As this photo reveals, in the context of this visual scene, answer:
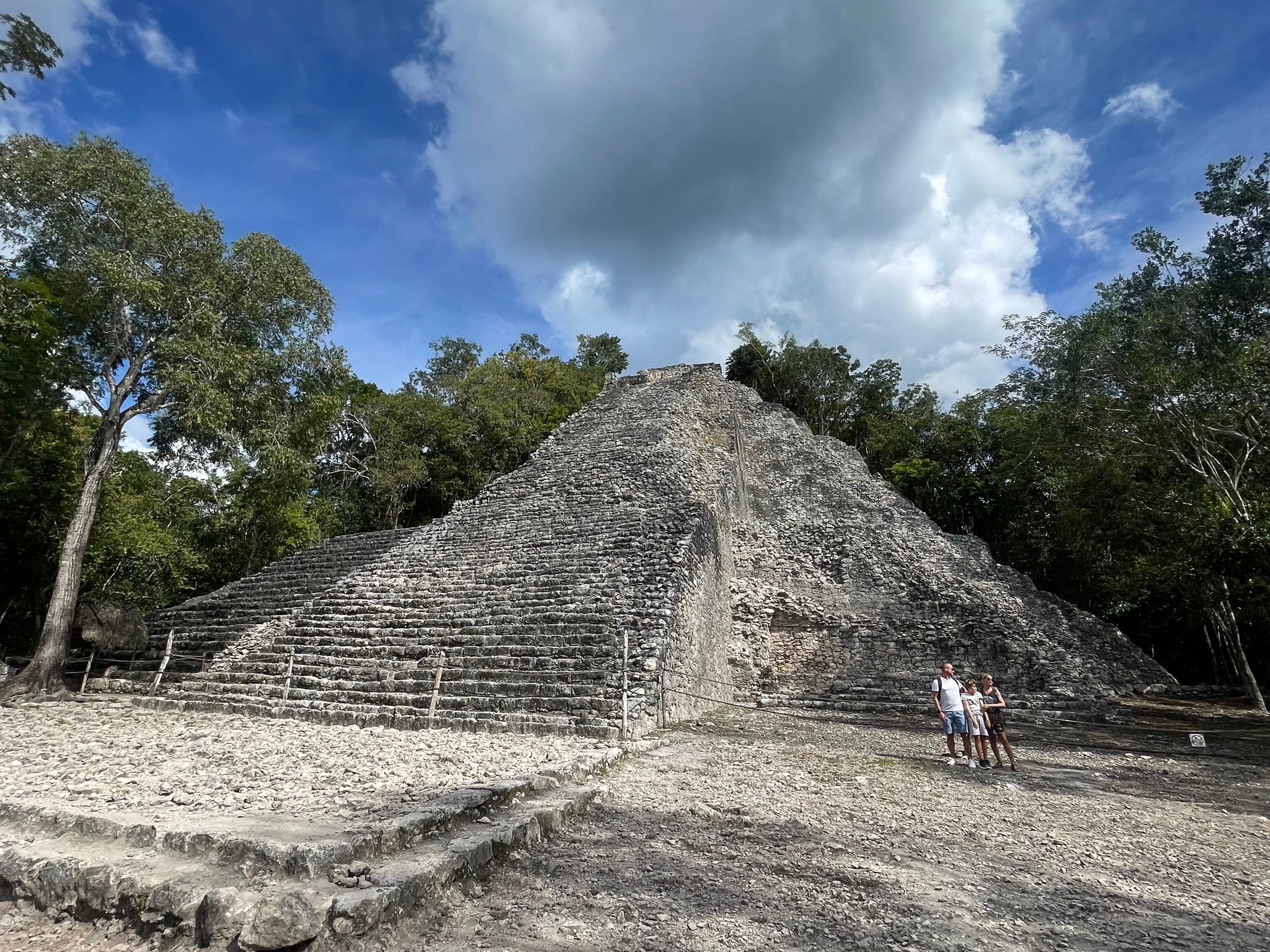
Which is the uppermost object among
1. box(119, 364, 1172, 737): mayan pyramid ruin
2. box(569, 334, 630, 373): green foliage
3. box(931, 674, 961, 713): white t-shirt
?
box(569, 334, 630, 373): green foliage

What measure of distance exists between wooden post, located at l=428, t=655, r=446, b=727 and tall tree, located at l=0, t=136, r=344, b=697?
6.02 metres

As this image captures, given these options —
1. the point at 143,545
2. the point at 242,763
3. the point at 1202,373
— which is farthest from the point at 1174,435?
the point at 143,545

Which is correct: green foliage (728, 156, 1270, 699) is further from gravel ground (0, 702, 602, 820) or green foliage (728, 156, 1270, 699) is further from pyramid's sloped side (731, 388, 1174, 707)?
gravel ground (0, 702, 602, 820)

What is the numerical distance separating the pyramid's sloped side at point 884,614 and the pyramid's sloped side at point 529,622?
1.15 meters

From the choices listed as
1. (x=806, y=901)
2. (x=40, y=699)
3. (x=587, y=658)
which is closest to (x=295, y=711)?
(x=587, y=658)

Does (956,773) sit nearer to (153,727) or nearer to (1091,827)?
(1091,827)

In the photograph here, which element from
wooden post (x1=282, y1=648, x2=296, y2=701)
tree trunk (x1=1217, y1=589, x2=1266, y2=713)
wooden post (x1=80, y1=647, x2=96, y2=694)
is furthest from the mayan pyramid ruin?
tree trunk (x1=1217, y1=589, x2=1266, y2=713)

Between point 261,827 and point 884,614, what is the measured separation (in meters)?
11.7

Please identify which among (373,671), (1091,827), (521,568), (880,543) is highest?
(880,543)

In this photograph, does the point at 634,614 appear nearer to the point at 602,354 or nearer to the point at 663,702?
the point at 663,702

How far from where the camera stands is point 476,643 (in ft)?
29.2

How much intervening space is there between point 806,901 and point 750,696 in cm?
913

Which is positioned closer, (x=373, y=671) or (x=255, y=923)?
(x=255, y=923)

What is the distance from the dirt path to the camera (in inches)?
101
